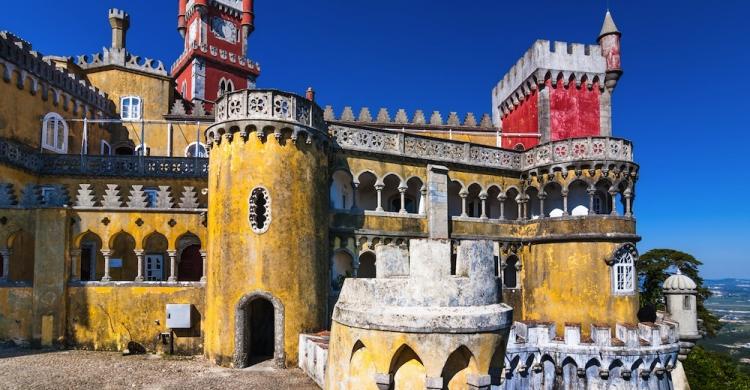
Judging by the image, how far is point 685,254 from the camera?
40156 mm

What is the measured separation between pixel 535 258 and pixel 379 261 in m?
17.9

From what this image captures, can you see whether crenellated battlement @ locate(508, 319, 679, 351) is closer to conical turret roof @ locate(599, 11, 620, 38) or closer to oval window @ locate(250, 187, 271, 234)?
oval window @ locate(250, 187, 271, 234)

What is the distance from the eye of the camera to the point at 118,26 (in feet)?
A: 108

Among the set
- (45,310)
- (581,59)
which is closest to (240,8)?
(581,59)

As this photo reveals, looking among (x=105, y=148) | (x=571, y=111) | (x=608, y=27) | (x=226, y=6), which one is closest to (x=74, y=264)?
(x=105, y=148)

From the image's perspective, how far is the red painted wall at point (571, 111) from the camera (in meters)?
28.4

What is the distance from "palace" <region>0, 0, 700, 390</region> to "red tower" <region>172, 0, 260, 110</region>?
20.4 ft

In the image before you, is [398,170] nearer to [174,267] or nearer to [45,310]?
[174,267]

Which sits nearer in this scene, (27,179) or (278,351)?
(278,351)

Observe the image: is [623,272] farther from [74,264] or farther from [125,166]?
[125,166]

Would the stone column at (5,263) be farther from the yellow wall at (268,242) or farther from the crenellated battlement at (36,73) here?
the crenellated battlement at (36,73)

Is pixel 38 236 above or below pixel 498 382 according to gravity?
above

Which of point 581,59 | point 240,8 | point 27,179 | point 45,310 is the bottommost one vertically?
point 45,310

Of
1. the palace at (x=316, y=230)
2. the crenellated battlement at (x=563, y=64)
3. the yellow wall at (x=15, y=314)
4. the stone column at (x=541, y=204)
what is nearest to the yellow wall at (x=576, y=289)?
the palace at (x=316, y=230)
